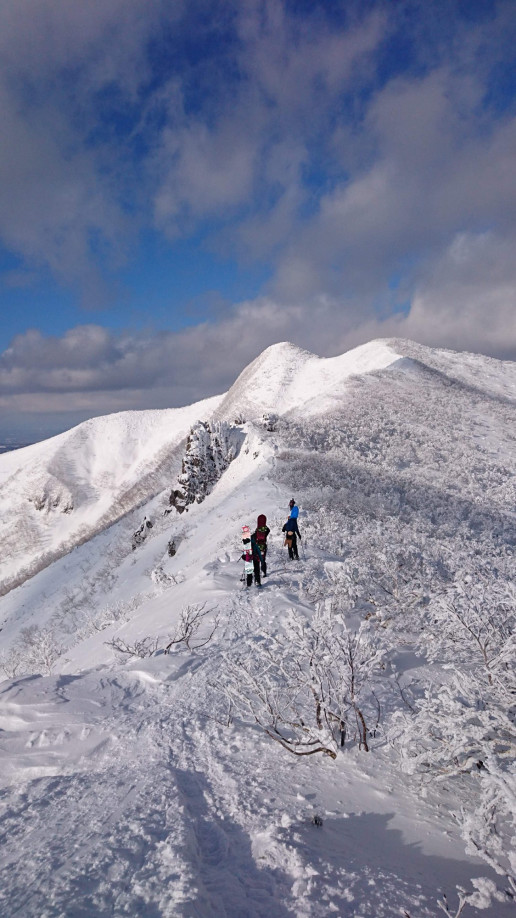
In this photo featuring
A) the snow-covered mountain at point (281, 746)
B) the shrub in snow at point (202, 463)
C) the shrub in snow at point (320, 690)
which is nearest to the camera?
the snow-covered mountain at point (281, 746)

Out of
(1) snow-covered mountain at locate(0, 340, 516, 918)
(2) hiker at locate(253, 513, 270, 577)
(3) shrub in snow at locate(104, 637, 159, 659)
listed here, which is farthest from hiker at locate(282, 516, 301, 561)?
(3) shrub in snow at locate(104, 637, 159, 659)

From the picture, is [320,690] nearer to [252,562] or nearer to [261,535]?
[252,562]

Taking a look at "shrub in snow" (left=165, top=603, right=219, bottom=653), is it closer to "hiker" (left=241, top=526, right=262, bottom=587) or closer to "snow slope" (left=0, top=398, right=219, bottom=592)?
"hiker" (left=241, top=526, right=262, bottom=587)

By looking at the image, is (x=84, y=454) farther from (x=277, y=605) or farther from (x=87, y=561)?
(x=277, y=605)

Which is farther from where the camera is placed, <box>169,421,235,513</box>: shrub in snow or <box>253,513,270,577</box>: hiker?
<box>169,421,235,513</box>: shrub in snow

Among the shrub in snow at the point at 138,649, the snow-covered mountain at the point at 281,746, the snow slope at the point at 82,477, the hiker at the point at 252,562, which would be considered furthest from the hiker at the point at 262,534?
the snow slope at the point at 82,477

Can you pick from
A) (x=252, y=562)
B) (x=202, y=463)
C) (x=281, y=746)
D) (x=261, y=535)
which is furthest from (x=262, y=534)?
(x=202, y=463)

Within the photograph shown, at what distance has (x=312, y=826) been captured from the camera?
11.3 feet

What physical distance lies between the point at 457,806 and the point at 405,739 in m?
0.96

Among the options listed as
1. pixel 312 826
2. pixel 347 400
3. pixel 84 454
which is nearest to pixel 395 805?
pixel 312 826

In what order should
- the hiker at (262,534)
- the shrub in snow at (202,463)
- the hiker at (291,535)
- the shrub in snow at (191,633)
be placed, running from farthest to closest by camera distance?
the shrub in snow at (202,463), the hiker at (291,535), the hiker at (262,534), the shrub in snow at (191,633)

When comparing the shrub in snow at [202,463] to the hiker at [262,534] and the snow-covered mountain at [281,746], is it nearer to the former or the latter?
the snow-covered mountain at [281,746]

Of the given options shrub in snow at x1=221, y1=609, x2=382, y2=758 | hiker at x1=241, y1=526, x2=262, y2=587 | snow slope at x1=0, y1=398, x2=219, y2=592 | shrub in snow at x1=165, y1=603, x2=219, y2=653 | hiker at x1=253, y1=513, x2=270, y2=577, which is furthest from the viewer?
snow slope at x1=0, y1=398, x2=219, y2=592

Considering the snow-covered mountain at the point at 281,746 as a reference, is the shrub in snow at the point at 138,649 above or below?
below
